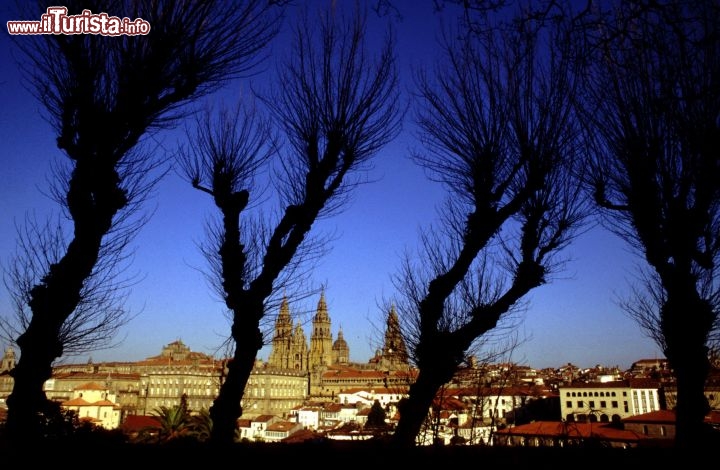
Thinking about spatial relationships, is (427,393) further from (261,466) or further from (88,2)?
(88,2)

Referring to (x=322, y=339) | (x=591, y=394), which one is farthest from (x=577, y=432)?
(x=322, y=339)

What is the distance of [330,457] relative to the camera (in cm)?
405

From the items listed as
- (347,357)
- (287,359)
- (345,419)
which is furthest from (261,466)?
(347,357)

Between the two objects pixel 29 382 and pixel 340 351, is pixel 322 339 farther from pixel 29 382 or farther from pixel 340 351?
pixel 29 382

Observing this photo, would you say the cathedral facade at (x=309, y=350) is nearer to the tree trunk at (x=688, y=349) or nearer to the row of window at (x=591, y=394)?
the row of window at (x=591, y=394)

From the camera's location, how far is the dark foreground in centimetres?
369

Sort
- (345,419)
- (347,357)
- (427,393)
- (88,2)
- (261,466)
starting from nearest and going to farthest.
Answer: (261,466) → (88,2) → (427,393) → (345,419) → (347,357)

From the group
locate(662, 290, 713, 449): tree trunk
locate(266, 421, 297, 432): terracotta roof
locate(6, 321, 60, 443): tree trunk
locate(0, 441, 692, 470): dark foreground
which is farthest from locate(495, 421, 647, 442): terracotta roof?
locate(266, 421, 297, 432): terracotta roof

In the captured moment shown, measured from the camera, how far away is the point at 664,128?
7.24 metres

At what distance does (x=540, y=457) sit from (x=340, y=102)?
18.2 feet

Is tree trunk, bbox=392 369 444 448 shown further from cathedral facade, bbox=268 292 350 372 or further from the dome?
the dome

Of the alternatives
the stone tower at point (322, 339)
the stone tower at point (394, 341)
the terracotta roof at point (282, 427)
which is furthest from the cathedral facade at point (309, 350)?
the stone tower at point (394, 341)

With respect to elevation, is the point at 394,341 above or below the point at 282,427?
above

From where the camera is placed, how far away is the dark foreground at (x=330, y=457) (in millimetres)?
3686
